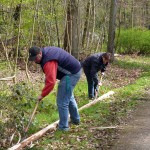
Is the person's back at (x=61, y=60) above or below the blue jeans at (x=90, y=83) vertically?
above

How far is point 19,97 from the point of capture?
9906mm

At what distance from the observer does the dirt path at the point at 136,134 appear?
7463 mm

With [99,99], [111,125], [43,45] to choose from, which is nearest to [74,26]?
[43,45]

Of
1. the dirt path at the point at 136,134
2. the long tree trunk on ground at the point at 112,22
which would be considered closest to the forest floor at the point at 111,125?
the dirt path at the point at 136,134

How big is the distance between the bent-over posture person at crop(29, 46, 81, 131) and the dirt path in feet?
4.16

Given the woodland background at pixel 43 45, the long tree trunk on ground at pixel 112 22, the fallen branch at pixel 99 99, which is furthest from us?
the long tree trunk on ground at pixel 112 22

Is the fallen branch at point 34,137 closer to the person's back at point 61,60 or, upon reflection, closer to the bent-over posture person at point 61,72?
the bent-over posture person at point 61,72

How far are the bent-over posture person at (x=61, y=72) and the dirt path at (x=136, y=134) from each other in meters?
1.27

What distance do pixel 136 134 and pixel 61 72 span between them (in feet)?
7.08

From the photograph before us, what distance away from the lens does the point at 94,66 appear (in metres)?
→ 11.4

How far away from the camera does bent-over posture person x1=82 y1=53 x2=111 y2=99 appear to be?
448 inches

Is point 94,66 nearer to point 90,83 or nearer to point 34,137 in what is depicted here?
point 90,83

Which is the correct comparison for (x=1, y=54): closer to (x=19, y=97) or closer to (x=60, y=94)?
(x=19, y=97)

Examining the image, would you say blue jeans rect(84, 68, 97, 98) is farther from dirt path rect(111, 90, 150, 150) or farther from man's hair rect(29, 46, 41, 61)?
man's hair rect(29, 46, 41, 61)
